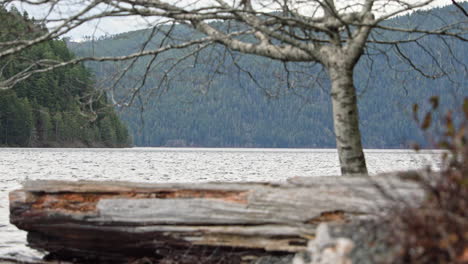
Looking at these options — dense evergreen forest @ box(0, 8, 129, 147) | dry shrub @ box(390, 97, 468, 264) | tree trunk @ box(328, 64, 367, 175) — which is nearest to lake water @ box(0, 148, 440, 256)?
dry shrub @ box(390, 97, 468, 264)

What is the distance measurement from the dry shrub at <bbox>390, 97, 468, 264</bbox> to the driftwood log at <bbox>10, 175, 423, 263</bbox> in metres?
1.36

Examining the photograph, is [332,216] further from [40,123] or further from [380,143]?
[380,143]

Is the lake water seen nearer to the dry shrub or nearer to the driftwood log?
the dry shrub

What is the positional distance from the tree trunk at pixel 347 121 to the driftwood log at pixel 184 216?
5.04ft

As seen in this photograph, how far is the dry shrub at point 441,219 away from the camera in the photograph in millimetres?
3176

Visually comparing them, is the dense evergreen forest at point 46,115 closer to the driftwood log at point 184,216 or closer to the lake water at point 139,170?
the lake water at point 139,170

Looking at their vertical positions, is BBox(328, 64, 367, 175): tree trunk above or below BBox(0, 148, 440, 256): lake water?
above

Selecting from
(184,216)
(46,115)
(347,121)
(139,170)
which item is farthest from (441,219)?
(46,115)

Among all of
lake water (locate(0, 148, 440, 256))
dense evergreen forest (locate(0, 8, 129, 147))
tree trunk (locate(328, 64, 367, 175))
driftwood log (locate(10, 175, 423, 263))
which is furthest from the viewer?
dense evergreen forest (locate(0, 8, 129, 147))

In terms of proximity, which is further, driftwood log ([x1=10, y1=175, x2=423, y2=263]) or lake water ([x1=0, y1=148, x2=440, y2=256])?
lake water ([x1=0, y1=148, x2=440, y2=256])

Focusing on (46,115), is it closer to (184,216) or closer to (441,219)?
(184,216)

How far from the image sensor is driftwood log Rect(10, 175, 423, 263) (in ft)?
17.4

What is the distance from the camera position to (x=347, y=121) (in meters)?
6.88

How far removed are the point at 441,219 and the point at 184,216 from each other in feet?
10.7
